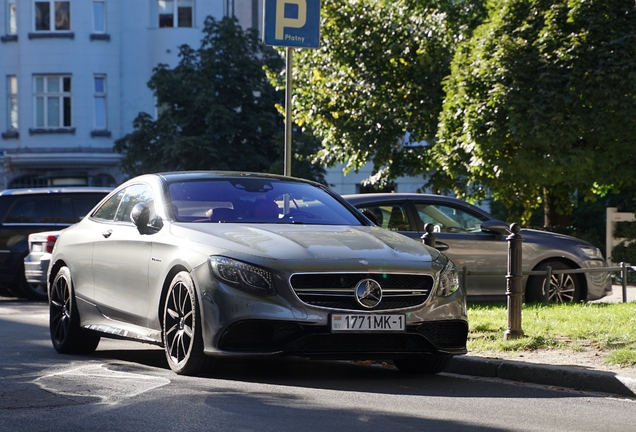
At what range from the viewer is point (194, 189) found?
9.85m

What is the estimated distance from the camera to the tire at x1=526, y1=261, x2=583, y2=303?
1483cm

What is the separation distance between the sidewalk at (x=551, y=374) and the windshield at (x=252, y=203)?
1.47m

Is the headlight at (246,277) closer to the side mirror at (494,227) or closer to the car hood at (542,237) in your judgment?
the side mirror at (494,227)

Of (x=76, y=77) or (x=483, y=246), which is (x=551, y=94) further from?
(x=76, y=77)

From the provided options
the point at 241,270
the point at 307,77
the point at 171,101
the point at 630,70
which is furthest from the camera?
the point at 171,101

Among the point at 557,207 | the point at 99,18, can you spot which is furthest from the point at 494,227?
the point at 99,18

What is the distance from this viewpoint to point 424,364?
9.34m

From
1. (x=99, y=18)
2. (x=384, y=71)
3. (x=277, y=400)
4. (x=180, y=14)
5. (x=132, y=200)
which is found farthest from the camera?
(x=180, y=14)

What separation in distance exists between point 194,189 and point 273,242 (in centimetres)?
151

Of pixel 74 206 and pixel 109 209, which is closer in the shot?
pixel 109 209

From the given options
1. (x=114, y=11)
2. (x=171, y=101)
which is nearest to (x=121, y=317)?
(x=171, y=101)

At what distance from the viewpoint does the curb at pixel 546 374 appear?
8.36 meters

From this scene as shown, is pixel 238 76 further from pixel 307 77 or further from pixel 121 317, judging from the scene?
pixel 121 317

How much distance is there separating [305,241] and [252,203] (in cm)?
114
